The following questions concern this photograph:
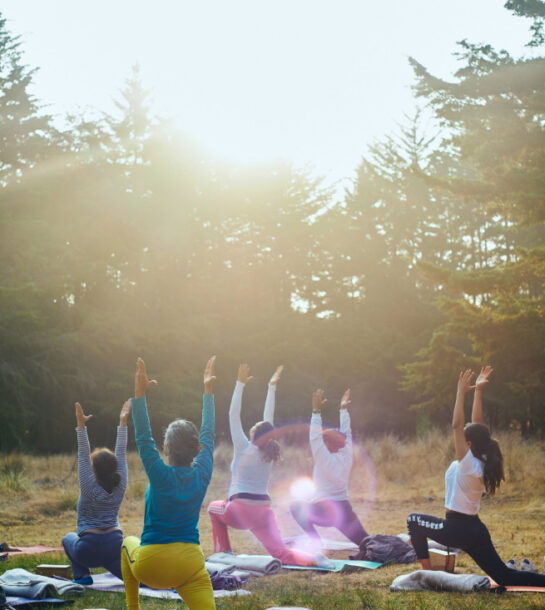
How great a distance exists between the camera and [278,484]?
49.7 ft

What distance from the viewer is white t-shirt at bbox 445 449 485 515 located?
5511mm

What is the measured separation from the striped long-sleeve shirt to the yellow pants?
1863 mm

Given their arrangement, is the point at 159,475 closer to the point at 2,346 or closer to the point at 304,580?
the point at 304,580

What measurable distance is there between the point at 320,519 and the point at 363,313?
25.1m

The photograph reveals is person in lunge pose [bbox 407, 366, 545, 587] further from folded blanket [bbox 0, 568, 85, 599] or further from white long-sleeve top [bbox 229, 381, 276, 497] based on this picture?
folded blanket [bbox 0, 568, 85, 599]

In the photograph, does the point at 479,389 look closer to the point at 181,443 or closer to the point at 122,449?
the point at 181,443

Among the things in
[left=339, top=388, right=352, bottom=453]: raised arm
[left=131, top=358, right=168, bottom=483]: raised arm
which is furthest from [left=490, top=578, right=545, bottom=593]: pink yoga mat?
[left=131, top=358, right=168, bottom=483]: raised arm

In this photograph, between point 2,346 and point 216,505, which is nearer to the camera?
point 216,505

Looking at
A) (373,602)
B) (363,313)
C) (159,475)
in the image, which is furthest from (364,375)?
(159,475)

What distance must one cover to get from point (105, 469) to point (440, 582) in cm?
288

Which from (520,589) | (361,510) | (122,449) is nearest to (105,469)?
(122,449)

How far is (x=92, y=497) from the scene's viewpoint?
5625mm

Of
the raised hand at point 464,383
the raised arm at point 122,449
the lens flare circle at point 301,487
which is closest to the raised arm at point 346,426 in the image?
the raised hand at point 464,383

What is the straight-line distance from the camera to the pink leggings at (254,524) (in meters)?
6.90
